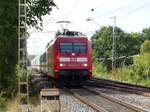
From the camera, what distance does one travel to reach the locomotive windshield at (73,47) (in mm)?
33156

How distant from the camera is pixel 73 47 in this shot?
33.3m

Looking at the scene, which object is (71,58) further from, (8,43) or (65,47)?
(8,43)

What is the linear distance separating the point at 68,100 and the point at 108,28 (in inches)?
2373

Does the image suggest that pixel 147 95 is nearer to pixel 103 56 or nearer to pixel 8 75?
pixel 8 75

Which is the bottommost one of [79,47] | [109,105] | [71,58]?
[109,105]

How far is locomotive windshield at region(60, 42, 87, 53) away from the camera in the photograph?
33.2 metres

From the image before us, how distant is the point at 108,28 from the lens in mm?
84062

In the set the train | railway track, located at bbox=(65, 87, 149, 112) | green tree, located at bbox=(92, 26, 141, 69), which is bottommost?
railway track, located at bbox=(65, 87, 149, 112)

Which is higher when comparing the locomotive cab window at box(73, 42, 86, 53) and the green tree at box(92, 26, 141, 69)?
the green tree at box(92, 26, 141, 69)

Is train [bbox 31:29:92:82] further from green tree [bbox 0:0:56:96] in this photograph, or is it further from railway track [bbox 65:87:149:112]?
green tree [bbox 0:0:56:96]

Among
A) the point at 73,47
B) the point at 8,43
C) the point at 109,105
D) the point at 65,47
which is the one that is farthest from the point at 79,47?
the point at 109,105

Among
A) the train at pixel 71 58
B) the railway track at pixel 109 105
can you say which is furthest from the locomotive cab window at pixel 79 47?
the railway track at pixel 109 105

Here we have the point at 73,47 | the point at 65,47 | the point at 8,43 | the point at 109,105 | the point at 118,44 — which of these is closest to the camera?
the point at 109,105

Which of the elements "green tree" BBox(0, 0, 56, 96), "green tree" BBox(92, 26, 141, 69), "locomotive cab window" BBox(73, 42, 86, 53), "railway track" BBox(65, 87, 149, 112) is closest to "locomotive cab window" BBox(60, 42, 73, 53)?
"locomotive cab window" BBox(73, 42, 86, 53)
